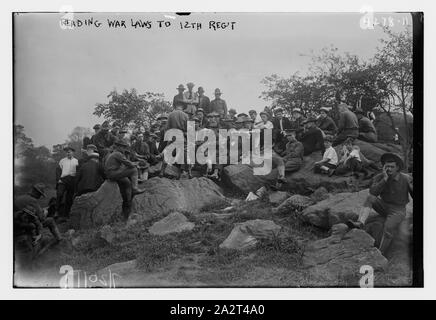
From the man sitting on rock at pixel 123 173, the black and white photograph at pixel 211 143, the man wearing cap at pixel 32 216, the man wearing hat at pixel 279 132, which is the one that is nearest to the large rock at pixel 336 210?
the black and white photograph at pixel 211 143

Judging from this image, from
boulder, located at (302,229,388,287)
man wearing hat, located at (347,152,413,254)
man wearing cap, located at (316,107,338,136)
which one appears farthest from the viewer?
man wearing cap, located at (316,107,338,136)

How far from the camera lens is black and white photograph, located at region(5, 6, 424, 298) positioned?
802 cm

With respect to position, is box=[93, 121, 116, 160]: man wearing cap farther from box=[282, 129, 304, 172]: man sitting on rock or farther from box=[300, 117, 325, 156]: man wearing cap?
box=[300, 117, 325, 156]: man wearing cap

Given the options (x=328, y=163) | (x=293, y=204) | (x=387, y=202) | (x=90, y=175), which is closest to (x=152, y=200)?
(x=90, y=175)

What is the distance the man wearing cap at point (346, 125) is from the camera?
27.0ft

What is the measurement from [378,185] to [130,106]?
3902 mm

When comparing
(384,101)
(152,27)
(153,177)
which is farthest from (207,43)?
(384,101)

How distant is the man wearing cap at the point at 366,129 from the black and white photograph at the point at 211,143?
22 mm

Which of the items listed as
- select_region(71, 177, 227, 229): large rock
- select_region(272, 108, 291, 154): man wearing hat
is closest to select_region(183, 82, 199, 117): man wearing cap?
select_region(71, 177, 227, 229): large rock

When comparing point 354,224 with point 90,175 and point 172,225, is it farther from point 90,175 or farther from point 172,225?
point 90,175

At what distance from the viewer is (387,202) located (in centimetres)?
805

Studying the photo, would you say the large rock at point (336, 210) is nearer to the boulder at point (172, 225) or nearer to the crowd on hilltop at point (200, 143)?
the crowd on hilltop at point (200, 143)

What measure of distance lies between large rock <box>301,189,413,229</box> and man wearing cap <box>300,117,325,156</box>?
2.64ft
